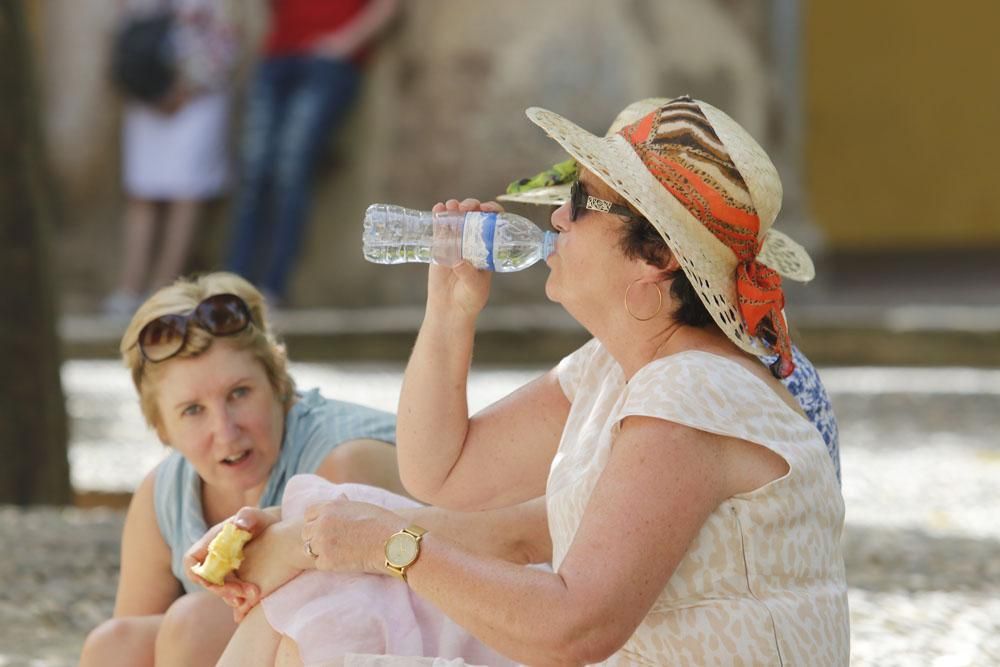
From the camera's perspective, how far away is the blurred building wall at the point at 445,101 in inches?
384

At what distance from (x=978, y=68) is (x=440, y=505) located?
11187mm

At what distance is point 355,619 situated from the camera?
2.65 metres

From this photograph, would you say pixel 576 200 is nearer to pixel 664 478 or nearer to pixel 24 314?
pixel 664 478

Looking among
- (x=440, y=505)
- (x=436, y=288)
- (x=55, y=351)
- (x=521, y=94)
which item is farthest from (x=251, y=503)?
(x=521, y=94)

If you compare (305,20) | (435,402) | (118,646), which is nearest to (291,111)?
(305,20)

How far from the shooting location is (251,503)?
335 cm

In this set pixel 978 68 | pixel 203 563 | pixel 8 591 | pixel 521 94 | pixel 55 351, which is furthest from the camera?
pixel 978 68

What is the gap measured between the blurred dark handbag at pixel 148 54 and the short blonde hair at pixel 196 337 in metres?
7.25

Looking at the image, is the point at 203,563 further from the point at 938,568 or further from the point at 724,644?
the point at 938,568

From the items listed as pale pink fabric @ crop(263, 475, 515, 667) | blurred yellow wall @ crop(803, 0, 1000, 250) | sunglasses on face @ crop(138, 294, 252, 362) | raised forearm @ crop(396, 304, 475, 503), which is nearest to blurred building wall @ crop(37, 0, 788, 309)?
blurred yellow wall @ crop(803, 0, 1000, 250)

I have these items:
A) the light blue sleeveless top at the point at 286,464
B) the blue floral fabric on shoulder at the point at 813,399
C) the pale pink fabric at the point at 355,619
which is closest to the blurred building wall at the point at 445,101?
the light blue sleeveless top at the point at 286,464

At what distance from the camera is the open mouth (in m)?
3.23

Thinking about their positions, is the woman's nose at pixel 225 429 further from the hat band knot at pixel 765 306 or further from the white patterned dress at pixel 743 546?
the hat band knot at pixel 765 306

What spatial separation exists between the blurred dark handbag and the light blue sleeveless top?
7.33m
